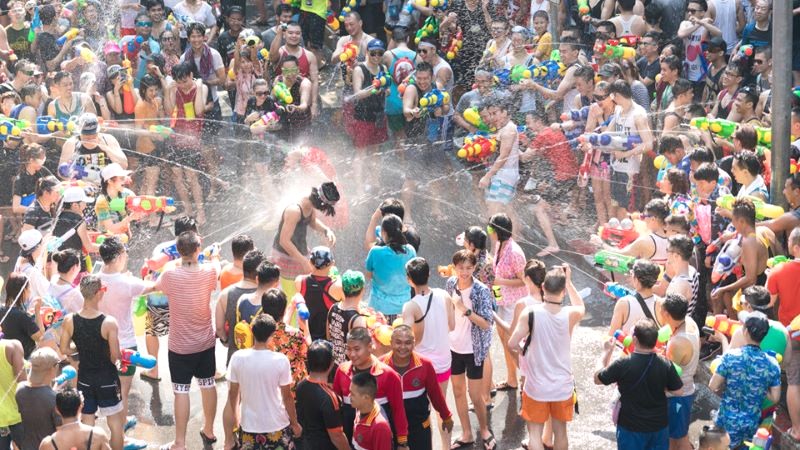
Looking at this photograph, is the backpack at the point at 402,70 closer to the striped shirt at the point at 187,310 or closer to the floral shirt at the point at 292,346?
the striped shirt at the point at 187,310

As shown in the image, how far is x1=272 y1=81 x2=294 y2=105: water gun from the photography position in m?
13.9

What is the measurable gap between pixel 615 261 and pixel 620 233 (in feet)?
1.71

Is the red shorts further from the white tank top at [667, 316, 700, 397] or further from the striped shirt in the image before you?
the white tank top at [667, 316, 700, 397]

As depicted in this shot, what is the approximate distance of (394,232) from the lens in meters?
8.95

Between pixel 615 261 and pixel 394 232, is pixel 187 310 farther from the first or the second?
pixel 615 261

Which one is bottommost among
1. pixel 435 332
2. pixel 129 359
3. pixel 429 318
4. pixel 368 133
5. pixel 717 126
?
pixel 368 133

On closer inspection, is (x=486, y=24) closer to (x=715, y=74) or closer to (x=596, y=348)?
(x=715, y=74)

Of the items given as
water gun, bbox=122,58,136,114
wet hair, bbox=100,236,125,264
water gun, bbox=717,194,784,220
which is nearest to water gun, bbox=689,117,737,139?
water gun, bbox=717,194,784,220

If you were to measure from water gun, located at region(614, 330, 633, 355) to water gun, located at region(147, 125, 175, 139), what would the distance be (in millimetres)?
7345

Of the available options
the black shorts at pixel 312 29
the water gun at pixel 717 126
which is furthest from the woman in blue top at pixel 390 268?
the black shorts at pixel 312 29

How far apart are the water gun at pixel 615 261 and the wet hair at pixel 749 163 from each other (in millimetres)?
1539

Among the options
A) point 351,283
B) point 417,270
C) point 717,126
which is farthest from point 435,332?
point 717,126

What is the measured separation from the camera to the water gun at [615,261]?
30.8 feet

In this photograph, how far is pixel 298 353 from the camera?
7.93 meters
